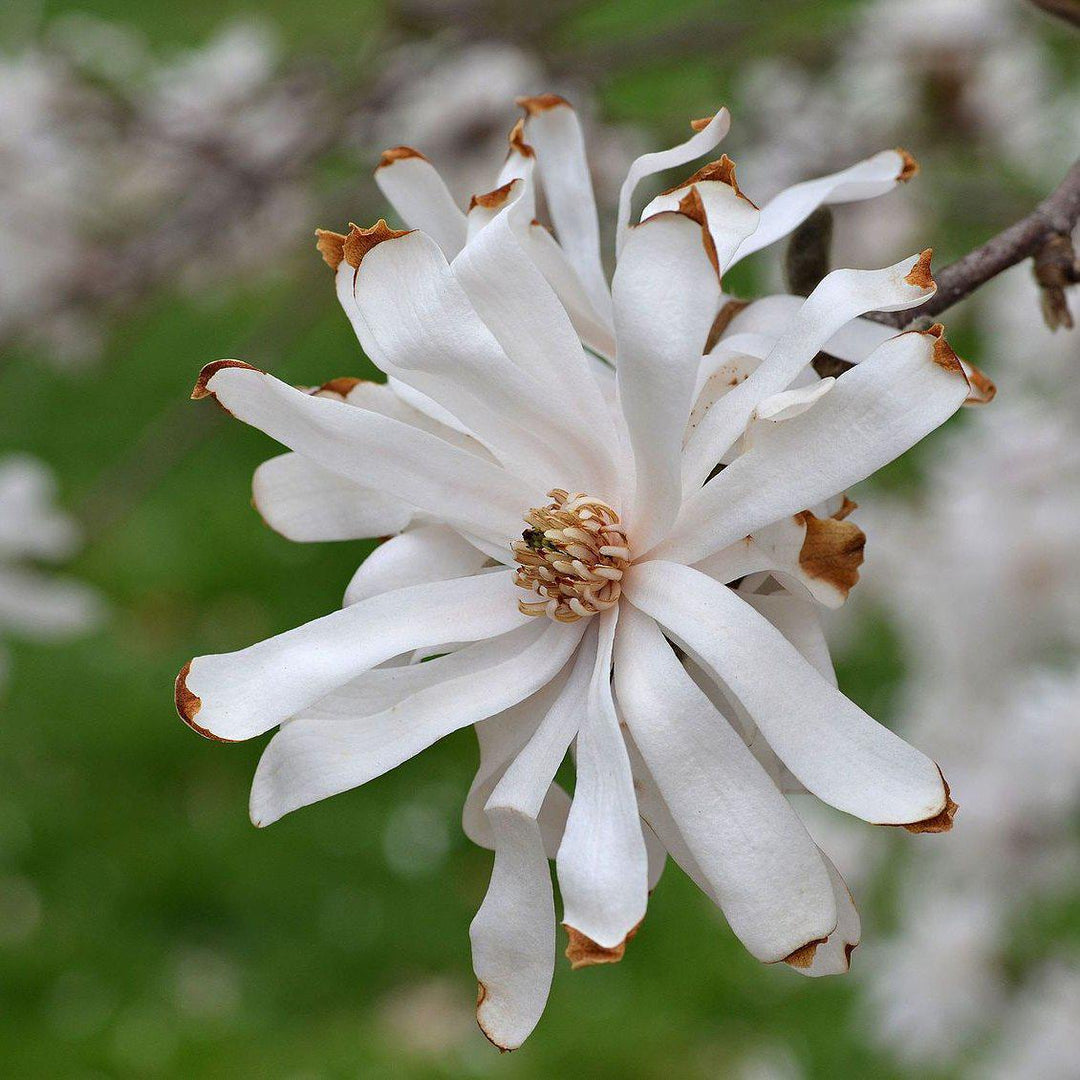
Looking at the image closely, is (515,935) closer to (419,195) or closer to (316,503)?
(316,503)

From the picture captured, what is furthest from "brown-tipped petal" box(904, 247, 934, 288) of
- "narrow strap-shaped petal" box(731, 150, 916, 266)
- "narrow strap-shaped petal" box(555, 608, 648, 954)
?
"narrow strap-shaped petal" box(555, 608, 648, 954)

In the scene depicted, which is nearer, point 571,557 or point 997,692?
point 571,557

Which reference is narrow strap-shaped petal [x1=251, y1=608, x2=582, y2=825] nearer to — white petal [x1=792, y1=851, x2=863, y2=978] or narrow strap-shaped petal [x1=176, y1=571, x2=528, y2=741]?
narrow strap-shaped petal [x1=176, y1=571, x2=528, y2=741]

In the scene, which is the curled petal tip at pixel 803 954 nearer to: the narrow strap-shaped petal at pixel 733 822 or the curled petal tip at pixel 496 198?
the narrow strap-shaped petal at pixel 733 822

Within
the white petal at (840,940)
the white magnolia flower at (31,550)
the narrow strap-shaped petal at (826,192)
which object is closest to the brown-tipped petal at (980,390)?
the narrow strap-shaped petal at (826,192)

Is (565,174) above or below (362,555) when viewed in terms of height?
above

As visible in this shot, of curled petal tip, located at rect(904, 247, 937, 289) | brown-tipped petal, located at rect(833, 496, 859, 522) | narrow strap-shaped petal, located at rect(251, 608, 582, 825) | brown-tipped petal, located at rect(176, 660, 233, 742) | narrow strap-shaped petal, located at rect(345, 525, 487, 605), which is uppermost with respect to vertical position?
curled petal tip, located at rect(904, 247, 937, 289)

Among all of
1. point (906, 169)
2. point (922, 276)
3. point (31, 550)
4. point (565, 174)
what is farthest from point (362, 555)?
point (922, 276)
